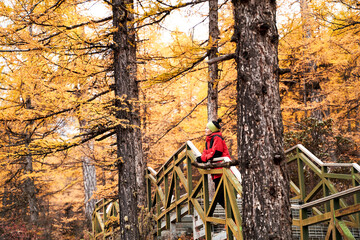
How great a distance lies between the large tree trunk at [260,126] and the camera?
3178 mm

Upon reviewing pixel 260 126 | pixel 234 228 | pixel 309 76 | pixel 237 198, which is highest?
pixel 309 76

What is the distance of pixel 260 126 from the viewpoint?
10.6 ft

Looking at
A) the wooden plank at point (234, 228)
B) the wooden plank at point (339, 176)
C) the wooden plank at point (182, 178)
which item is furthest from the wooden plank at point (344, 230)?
the wooden plank at point (182, 178)

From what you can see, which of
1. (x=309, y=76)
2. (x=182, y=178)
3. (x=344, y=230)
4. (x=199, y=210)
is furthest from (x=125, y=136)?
(x=309, y=76)

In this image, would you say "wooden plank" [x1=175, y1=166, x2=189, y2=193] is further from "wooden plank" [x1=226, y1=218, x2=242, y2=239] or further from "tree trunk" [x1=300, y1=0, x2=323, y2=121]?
"tree trunk" [x1=300, y1=0, x2=323, y2=121]

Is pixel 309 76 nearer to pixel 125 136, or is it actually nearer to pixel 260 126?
Answer: pixel 125 136

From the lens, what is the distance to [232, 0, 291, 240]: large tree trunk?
3178 mm

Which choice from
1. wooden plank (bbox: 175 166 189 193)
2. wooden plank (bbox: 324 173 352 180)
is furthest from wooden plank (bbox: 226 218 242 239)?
wooden plank (bbox: 324 173 352 180)

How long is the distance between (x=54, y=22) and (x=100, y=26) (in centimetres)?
133

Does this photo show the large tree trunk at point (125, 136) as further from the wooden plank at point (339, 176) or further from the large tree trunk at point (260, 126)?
the wooden plank at point (339, 176)

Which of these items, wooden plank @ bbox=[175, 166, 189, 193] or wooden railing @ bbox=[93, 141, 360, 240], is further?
wooden plank @ bbox=[175, 166, 189, 193]

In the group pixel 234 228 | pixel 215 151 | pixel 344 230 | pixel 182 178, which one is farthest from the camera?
pixel 182 178

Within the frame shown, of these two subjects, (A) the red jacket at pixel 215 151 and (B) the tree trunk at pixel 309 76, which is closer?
(A) the red jacket at pixel 215 151

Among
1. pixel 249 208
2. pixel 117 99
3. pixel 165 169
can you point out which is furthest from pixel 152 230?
pixel 249 208
